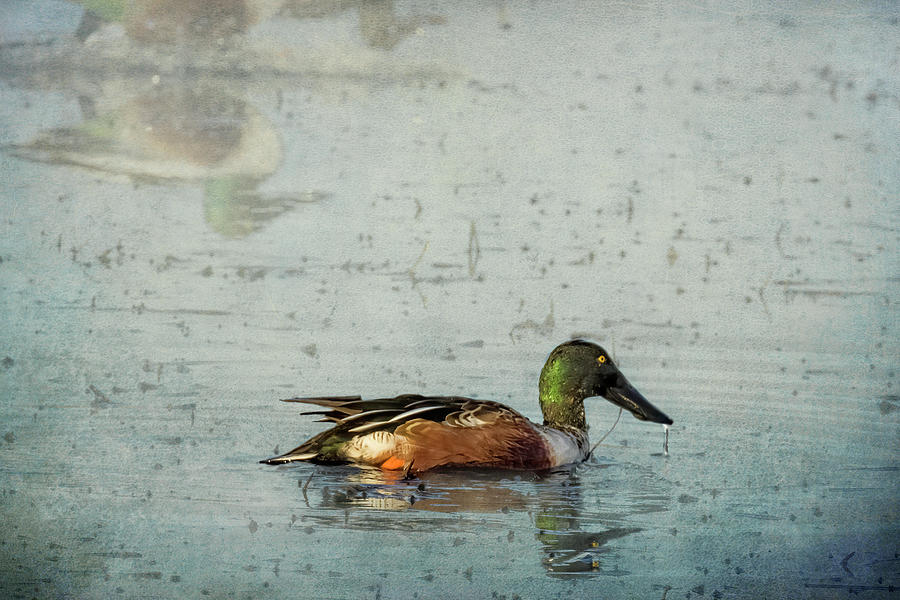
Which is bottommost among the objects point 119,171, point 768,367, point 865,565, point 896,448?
point 865,565

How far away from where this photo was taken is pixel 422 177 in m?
2.89

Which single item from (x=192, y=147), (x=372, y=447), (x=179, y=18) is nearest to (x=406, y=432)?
(x=372, y=447)

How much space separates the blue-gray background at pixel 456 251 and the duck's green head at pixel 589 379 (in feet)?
0.16

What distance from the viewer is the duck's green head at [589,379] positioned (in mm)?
2871

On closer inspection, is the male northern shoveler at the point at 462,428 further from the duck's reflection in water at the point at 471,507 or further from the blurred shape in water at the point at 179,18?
the blurred shape in water at the point at 179,18

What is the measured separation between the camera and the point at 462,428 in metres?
2.80

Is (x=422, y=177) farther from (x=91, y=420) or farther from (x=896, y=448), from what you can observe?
(x=896, y=448)

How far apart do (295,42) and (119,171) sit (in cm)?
59

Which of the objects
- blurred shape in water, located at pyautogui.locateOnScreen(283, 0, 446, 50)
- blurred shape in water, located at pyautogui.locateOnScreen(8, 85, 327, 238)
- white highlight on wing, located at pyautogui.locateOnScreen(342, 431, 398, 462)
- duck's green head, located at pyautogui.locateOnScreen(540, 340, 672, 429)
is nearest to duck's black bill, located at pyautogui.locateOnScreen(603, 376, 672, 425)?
duck's green head, located at pyautogui.locateOnScreen(540, 340, 672, 429)

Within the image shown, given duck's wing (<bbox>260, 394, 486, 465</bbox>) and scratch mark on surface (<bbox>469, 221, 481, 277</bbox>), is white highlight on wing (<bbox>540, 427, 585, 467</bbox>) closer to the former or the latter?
duck's wing (<bbox>260, 394, 486, 465</bbox>)

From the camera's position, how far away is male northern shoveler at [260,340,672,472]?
2787mm

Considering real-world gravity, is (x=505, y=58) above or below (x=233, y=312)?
above

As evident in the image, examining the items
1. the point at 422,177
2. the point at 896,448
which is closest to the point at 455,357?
the point at 422,177

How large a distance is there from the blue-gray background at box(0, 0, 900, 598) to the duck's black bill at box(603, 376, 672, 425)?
0.05 m
